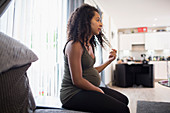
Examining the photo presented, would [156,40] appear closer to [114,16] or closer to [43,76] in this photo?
[114,16]

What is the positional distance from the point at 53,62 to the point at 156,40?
18.4ft

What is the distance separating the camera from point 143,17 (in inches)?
208

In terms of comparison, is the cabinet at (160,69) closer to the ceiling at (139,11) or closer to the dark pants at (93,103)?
the ceiling at (139,11)

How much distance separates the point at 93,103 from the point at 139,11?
446 centimetres

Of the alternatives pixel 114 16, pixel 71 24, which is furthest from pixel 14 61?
pixel 114 16

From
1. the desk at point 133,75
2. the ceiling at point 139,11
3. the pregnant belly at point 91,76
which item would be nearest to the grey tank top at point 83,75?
the pregnant belly at point 91,76

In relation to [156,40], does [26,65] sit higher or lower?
lower

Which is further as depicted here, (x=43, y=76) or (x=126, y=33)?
(x=126, y=33)

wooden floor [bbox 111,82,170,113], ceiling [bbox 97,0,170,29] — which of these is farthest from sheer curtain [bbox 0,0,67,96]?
ceiling [bbox 97,0,170,29]

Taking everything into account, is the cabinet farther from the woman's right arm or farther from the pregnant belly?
the woman's right arm

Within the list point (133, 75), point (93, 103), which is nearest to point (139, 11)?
point (133, 75)

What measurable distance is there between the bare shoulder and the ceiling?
10.8 ft

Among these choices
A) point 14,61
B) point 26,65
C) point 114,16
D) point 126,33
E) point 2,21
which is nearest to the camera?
point 14,61

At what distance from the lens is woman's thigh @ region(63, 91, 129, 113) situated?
92 cm
